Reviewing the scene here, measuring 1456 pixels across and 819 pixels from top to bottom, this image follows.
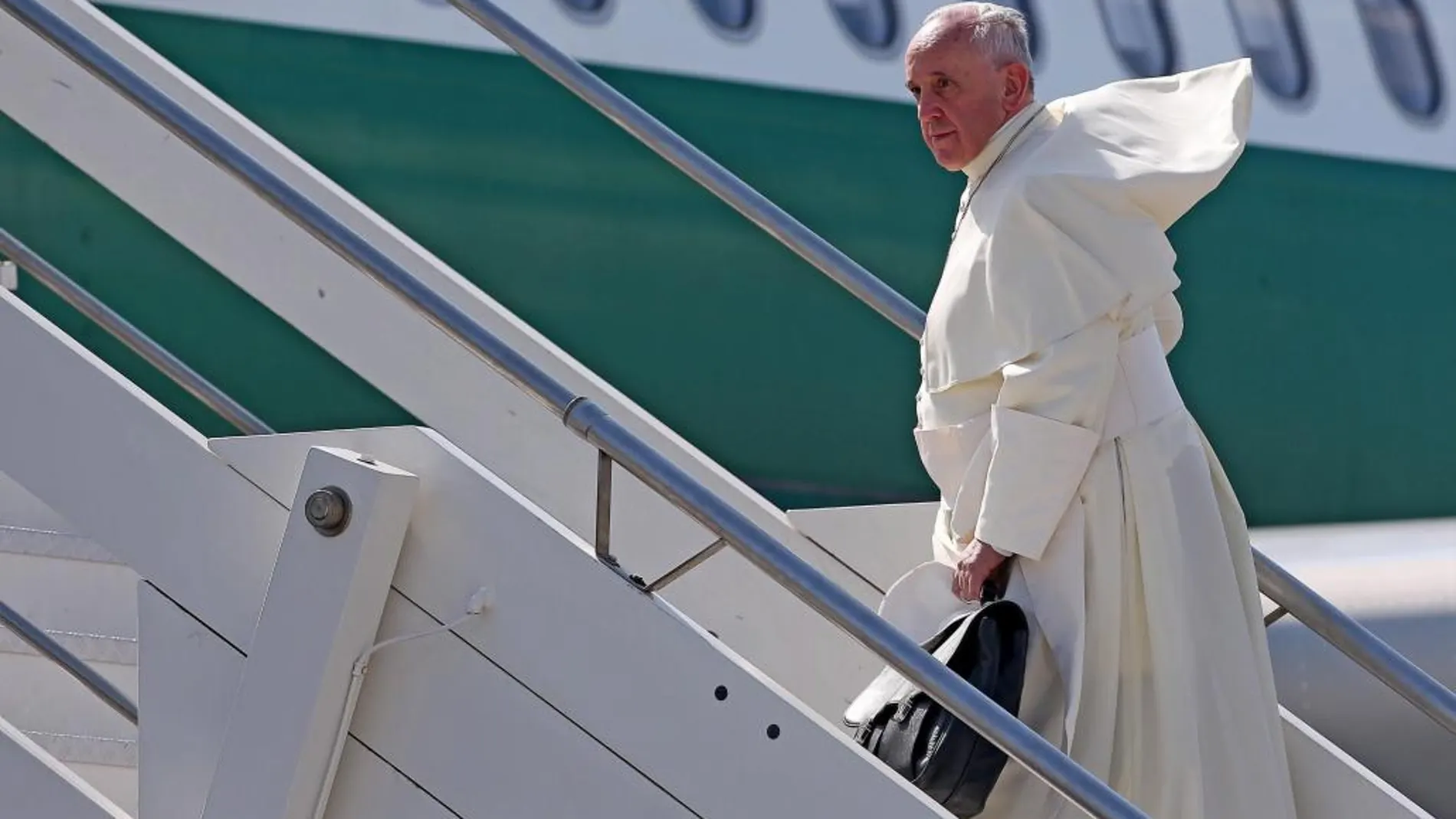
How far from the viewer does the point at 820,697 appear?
3.01 meters

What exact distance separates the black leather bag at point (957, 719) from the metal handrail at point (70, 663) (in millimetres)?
1316

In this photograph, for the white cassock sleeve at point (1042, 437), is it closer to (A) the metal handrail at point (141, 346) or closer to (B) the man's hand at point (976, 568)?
(B) the man's hand at point (976, 568)

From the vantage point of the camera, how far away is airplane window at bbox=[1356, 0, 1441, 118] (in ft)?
19.5

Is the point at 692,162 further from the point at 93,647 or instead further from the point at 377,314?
the point at 93,647

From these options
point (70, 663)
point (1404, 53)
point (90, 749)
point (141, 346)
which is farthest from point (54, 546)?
point (1404, 53)

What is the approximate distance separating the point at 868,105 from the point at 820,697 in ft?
8.87

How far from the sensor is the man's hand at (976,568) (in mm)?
2256

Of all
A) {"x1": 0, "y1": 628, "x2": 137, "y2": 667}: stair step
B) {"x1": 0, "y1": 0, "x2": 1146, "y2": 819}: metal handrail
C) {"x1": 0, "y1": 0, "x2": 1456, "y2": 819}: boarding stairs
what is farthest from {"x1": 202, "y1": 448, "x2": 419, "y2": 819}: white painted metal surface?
{"x1": 0, "y1": 628, "x2": 137, "y2": 667}: stair step

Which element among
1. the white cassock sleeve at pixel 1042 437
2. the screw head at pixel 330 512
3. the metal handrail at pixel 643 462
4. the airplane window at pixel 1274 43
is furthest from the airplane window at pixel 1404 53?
the screw head at pixel 330 512

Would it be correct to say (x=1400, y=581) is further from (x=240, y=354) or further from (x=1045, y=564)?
(x=240, y=354)

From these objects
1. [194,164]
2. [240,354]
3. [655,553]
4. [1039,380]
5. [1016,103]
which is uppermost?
[1016,103]

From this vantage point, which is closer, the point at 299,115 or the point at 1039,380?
the point at 1039,380

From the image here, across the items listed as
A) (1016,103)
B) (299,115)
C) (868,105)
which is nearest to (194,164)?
(299,115)

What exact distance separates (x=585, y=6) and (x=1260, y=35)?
1970 millimetres
